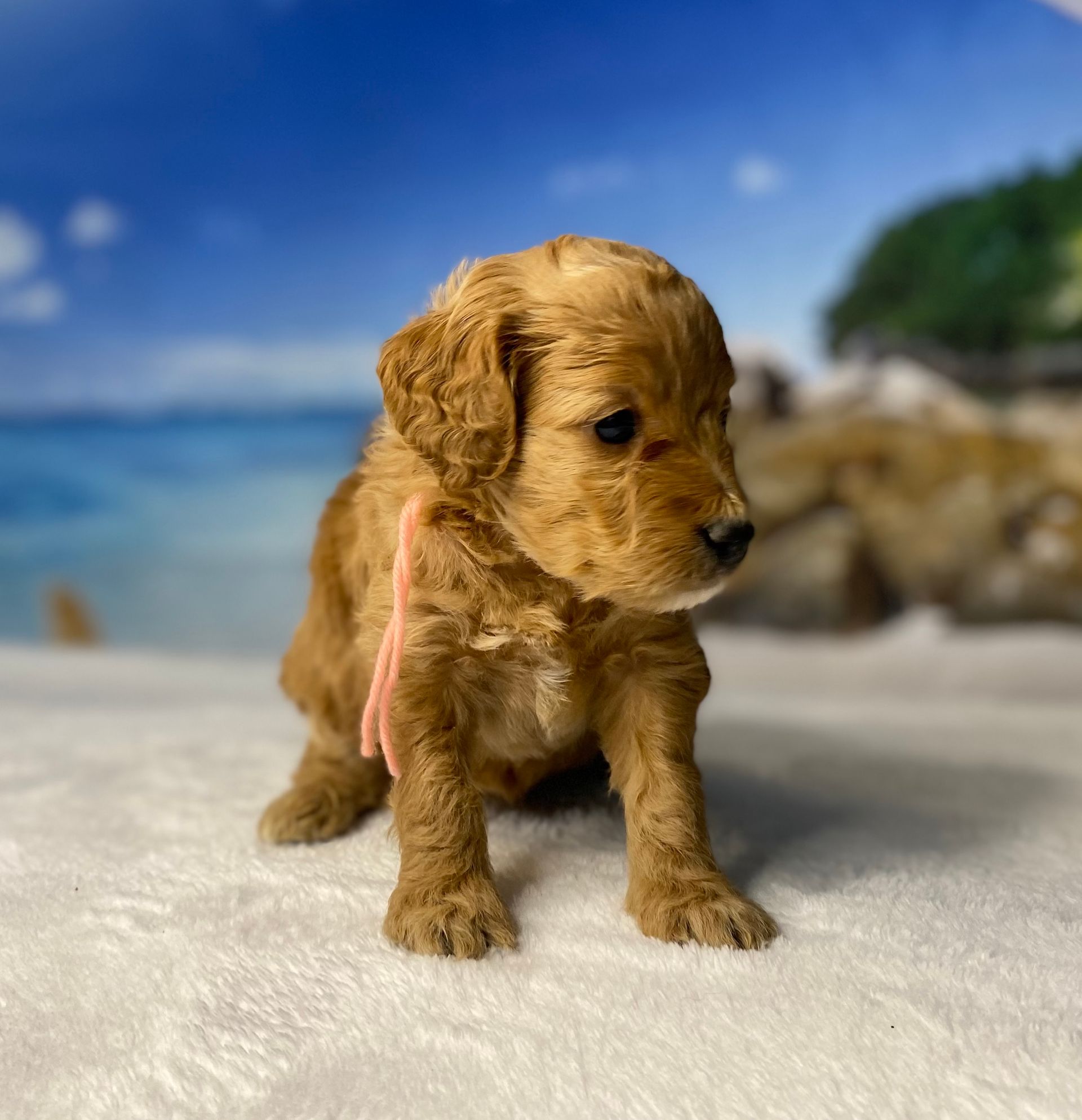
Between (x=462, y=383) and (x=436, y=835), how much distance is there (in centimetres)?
65

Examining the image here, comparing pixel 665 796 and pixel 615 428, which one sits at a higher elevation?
pixel 615 428

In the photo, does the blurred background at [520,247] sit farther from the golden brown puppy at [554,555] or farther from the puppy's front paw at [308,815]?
the golden brown puppy at [554,555]

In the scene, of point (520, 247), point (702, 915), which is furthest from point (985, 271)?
point (702, 915)

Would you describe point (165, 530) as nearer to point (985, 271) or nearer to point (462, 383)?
point (462, 383)

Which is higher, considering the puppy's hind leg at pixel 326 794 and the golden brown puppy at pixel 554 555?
the golden brown puppy at pixel 554 555

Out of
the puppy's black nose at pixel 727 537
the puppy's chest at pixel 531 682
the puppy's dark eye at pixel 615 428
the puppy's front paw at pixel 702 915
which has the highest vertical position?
the puppy's dark eye at pixel 615 428

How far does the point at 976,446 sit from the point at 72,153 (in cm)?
403

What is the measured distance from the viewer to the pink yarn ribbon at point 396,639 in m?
1.53

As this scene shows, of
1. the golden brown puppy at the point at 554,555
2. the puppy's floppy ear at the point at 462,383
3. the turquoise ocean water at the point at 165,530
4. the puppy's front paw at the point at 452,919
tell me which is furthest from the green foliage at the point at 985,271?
the puppy's front paw at the point at 452,919

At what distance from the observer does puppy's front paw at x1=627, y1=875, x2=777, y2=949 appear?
148 centimetres

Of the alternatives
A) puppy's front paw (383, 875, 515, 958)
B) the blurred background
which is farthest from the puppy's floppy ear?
the blurred background

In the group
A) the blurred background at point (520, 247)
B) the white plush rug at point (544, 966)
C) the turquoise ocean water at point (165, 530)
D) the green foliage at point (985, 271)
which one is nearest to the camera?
the white plush rug at point (544, 966)

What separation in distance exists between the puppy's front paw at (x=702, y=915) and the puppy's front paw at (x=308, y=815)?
61 cm

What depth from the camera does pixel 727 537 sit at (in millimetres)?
1372
